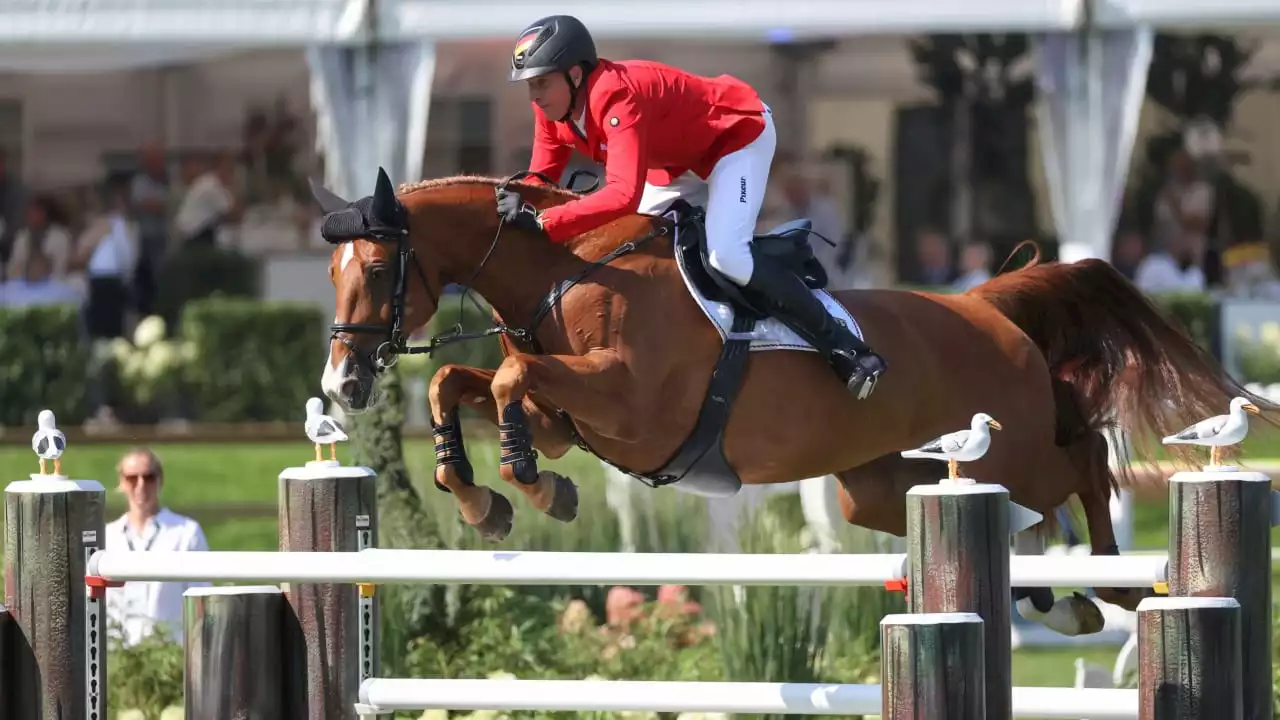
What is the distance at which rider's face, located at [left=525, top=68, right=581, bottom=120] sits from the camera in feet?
18.0

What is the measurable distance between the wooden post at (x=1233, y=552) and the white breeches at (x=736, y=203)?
145cm

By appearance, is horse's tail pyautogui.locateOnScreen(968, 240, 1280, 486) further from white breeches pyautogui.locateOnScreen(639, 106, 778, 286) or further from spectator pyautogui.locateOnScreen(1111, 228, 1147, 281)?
spectator pyautogui.locateOnScreen(1111, 228, 1147, 281)

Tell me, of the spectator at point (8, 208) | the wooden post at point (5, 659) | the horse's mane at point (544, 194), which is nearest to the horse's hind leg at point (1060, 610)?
the horse's mane at point (544, 194)

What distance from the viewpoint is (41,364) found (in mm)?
13211

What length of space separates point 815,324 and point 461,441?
3.35 feet

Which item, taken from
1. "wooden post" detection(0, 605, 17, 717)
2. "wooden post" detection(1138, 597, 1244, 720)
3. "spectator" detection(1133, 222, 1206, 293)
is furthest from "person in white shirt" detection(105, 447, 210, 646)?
"spectator" detection(1133, 222, 1206, 293)

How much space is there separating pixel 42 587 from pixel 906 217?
12517mm

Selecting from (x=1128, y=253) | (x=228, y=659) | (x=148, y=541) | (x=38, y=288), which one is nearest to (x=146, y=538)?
(x=148, y=541)

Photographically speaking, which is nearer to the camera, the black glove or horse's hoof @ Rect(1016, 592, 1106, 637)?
the black glove

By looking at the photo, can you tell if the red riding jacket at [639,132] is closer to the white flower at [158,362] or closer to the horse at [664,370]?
the horse at [664,370]

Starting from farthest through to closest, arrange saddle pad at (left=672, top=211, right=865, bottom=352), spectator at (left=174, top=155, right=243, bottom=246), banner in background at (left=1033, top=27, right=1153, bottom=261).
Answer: spectator at (left=174, top=155, right=243, bottom=246)
banner in background at (left=1033, top=27, right=1153, bottom=261)
saddle pad at (left=672, top=211, right=865, bottom=352)

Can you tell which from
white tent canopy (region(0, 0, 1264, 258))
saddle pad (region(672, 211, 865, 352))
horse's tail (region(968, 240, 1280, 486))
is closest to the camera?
saddle pad (region(672, 211, 865, 352))

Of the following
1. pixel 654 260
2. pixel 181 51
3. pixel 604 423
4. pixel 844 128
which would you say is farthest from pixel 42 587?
pixel 844 128

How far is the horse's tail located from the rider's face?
1.72m
